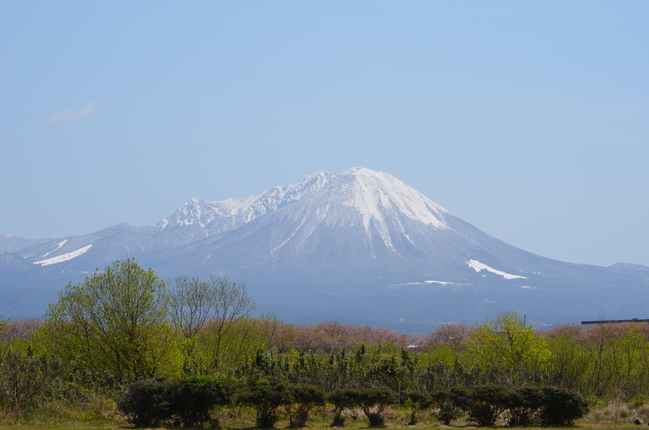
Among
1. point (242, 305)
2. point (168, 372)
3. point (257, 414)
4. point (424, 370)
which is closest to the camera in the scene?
point (257, 414)

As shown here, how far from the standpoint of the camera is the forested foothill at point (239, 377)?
2673 centimetres

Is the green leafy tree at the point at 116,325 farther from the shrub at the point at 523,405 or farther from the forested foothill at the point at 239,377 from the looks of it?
the shrub at the point at 523,405

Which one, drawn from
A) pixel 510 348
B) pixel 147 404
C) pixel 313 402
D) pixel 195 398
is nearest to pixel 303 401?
pixel 313 402

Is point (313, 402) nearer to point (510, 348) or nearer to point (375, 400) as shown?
point (375, 400)

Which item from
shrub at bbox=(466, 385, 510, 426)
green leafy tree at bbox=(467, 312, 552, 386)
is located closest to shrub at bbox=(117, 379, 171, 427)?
shrub at bbox=(466, 385, 510, 426)

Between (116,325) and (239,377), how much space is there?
22.0 feet

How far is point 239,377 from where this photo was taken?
35000 mm

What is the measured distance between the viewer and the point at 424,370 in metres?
37.5

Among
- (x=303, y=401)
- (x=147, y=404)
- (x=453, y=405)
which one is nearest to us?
(x=147, y=404)

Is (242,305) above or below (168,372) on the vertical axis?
above

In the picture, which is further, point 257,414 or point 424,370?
point 424,370

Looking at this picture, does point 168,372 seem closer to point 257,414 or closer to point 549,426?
point 257,414

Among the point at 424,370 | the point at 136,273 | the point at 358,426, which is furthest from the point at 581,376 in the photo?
the point at 136,273

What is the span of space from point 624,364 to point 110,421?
2783cm
